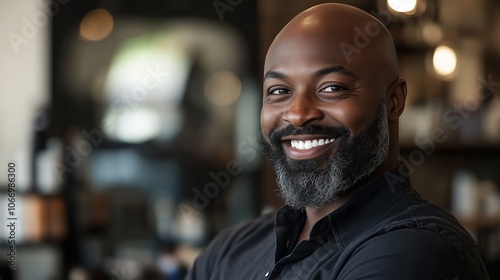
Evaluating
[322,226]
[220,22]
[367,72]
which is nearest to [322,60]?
[367,72]

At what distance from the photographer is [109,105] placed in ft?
11.7

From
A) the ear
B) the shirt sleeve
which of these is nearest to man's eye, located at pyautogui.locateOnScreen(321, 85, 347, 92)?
the ear

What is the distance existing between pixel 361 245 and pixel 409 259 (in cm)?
10

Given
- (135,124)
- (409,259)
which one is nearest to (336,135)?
(409,259)

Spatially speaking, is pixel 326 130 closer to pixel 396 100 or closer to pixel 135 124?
pixel 396 100

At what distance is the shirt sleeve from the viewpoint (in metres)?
1.16

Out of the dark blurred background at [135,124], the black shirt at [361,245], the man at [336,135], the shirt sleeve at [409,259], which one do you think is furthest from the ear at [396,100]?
the dark blurred background at [135,124]

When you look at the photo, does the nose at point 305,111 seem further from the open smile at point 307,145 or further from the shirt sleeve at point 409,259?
the shirt sleeve at point 409,259

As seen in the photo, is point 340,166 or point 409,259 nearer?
point 409,259

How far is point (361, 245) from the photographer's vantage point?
4.08 feet

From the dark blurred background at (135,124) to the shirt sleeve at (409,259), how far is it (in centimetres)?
227

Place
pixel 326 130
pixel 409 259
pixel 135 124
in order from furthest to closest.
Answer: pixel 135 124
pixel 326 130
pixel 409 259

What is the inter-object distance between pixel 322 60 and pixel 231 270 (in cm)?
48

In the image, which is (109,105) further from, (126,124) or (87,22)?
(87,22)
